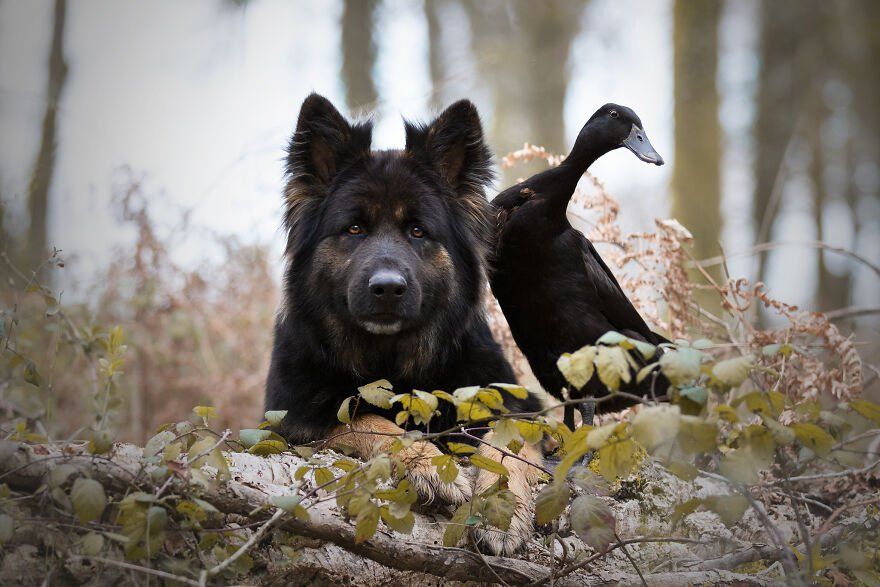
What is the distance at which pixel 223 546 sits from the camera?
2732 mm

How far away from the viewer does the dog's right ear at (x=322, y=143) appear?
4336 mm

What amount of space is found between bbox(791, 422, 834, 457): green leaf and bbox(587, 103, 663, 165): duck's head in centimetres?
206

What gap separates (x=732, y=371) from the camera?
2.17m

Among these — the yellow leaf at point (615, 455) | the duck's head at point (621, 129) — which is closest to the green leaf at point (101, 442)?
the yellow leaf at point (615, 455)

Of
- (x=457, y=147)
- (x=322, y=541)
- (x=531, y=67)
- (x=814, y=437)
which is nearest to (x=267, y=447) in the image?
(x=322, y=541)

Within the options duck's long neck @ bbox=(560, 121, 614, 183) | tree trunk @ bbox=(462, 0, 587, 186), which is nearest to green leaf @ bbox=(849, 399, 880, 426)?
duck's long neck @ bbox=(560, 121, 614, 183)

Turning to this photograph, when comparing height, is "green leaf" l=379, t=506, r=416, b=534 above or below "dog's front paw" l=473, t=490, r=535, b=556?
above

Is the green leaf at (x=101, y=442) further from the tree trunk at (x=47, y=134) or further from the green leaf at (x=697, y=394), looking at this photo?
the tree trunk at (x=47, y=134)

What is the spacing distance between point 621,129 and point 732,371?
2235 millimetres

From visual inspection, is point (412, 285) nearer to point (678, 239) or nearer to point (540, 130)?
point (678, 239)

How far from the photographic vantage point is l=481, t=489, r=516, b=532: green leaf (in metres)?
2.79

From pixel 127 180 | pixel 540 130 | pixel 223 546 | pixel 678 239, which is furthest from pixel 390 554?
pixel 540 130

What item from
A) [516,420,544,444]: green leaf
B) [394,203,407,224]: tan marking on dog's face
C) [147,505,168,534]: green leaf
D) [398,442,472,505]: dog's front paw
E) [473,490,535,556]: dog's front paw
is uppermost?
[394,203,407,224]: tan marking on dog's face

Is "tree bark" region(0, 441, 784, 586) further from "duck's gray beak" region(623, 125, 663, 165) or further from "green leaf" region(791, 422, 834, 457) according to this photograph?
"duck's gray beak" region(623, 125, 663, 165)
